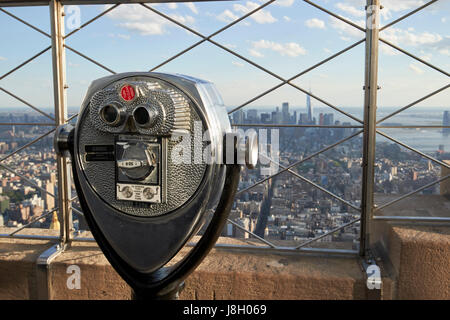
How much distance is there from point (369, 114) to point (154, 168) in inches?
43.9

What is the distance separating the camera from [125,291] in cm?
191

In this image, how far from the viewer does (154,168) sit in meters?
1.06

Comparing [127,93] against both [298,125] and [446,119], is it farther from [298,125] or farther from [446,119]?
[446,119]

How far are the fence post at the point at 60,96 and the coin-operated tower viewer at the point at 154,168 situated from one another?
0.91 m

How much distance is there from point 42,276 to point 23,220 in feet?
1.33

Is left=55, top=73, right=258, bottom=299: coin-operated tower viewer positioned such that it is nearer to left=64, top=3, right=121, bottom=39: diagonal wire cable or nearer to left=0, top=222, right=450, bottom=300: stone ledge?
left=0, top=222, right=450, bottom=300: stone ledge

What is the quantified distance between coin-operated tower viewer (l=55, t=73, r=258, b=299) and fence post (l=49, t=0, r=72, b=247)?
91cm

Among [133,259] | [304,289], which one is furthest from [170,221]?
[304,289]

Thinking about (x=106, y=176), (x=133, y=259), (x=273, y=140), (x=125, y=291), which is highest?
(x=273, y=140)

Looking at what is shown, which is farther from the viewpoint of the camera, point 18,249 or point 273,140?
point 18,249

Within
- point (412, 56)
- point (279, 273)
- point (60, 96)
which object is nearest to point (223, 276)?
point (279, 273)

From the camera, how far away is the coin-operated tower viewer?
1.05 meters

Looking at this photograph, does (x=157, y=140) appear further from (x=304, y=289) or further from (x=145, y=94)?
(x=304, y=289)

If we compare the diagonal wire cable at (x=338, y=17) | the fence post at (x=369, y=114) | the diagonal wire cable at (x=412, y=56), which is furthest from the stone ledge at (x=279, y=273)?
the diagonal wire cable at (x=338, y=17)
